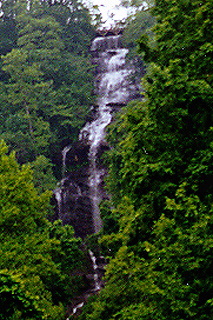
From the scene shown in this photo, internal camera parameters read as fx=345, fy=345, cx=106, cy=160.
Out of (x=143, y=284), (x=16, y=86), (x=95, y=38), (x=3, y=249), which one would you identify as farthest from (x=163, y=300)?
(x=95, y=38)

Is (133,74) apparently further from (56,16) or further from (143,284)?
(143,284)

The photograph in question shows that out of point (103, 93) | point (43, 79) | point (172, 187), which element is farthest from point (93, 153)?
point (172, 187)

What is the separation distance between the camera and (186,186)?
714cm

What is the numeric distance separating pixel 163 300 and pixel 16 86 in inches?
1000

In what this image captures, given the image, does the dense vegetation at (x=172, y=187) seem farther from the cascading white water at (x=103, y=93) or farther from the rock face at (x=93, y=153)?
the cascading white water at (x=103, y=93)

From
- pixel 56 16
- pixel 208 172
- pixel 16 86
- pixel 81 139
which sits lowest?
pixel 81 139

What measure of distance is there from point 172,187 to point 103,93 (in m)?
29.3

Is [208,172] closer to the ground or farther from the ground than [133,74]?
farther from the ground

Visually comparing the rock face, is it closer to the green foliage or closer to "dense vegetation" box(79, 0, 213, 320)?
→ the green foliage

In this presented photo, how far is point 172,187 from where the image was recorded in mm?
7371

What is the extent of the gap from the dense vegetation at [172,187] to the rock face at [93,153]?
16.6 m

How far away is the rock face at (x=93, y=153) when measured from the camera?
2553 centimetres

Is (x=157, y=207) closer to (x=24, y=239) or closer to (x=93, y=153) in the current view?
(x=24, y=239)

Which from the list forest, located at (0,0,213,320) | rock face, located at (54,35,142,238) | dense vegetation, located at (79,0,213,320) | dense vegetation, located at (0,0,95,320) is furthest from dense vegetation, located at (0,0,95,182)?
dense vegetation, located at (79,0,213,320)
